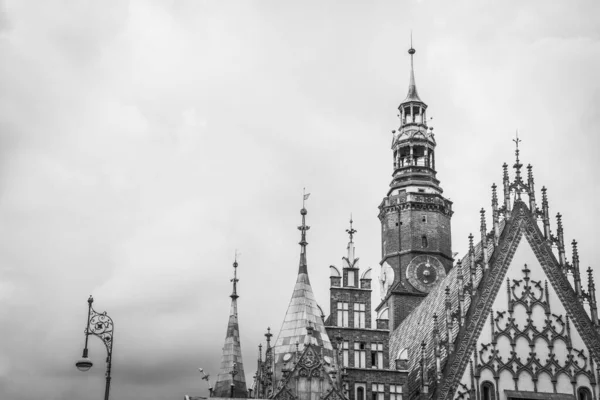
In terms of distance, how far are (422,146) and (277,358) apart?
99.8 feet

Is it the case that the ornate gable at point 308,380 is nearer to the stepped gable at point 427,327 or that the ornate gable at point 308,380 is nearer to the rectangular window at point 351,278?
the stepped gable at point 427,327

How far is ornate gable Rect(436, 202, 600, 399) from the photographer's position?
45.0m

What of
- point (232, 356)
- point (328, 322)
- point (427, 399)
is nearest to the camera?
point (427, 399)

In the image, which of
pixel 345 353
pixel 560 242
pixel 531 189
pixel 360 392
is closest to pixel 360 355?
pixel 345 353

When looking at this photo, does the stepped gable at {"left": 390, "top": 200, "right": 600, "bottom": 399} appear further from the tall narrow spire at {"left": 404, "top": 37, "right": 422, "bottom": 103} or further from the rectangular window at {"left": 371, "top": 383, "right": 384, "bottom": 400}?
the tall narrow spire at {"left": 404, "top": 37, "right": 422, "bottom": 103}

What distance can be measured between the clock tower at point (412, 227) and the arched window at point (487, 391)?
974 inches

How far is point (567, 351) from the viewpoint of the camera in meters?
45.8

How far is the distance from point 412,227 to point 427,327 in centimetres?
1742

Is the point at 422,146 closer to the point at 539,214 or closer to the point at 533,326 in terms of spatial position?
the point at 539,214

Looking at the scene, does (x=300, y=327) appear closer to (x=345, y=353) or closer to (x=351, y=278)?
(x=345, y=353)

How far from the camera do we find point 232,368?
2345 inches

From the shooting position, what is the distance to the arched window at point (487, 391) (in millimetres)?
44719

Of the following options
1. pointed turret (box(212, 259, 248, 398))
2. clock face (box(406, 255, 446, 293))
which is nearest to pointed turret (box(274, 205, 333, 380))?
pointed turret (box(212, 259, 248, 398))

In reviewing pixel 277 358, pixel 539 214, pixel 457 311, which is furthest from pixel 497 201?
pixel 277 358
